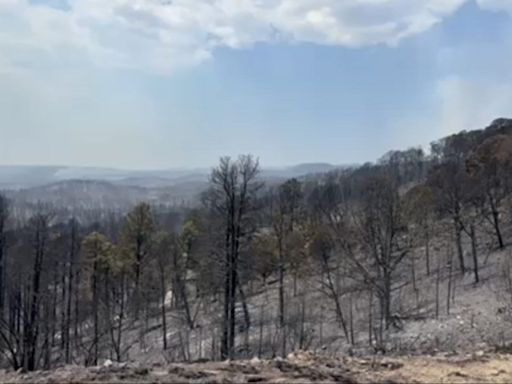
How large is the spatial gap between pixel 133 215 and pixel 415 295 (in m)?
18.7

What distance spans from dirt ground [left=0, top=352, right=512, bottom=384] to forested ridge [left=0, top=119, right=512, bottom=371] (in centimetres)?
1553

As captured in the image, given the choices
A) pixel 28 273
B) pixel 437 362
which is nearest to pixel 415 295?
pixel 28 273

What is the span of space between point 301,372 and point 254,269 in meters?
27.4

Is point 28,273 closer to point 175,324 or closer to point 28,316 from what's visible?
point 175,324

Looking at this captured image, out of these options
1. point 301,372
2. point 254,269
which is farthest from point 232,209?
point 301,372

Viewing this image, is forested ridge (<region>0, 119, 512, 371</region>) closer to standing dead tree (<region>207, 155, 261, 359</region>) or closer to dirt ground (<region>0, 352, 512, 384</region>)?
standing dead tree (<region>207, 155, 261, 359</region>)

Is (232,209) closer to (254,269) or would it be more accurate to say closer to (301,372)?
(254,269)

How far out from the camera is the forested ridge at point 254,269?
3025 cm

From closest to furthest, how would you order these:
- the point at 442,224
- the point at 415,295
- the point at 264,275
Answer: the point at 415,295
the point at 264,275
the point at 442,224

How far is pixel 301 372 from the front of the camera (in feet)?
33.1

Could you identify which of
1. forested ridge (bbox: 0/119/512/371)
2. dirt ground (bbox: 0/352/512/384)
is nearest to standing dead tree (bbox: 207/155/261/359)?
forested ridge (bbox: 0/119/512/371)

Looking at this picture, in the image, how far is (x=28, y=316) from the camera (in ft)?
78.1

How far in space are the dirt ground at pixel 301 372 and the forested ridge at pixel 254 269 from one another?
15533mm

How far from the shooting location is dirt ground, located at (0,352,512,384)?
30.7ft
